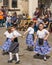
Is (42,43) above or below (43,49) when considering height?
above

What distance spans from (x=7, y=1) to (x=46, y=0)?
3.35 metres

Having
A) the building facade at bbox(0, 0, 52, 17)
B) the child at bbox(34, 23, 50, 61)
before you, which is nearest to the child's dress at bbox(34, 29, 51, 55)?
the child at bbox(34, 23, 50, 61)

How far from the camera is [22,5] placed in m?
27.2

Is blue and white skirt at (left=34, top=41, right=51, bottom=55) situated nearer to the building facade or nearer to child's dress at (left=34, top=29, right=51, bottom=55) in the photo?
child's dress at (left=34, top=29, right=51, bottom=55)

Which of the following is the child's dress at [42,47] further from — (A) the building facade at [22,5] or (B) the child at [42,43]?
(A) the building facade at [22,5]

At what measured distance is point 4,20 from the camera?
72.5 feet

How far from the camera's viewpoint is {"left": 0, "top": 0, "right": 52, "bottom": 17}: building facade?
1025 inches

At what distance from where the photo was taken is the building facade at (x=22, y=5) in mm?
26031

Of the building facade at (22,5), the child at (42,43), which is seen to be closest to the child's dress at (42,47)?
the child at (42,43)

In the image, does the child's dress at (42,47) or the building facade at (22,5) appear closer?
the child's dress at (42,47)

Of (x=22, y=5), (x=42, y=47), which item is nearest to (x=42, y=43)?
(x=42, y=47)

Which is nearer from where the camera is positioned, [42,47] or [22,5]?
[42,47]

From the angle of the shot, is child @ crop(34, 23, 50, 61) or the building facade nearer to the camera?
child @ crop(34, 23, 50, 61)

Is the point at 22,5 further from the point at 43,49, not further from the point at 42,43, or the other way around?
the point at 43,49
